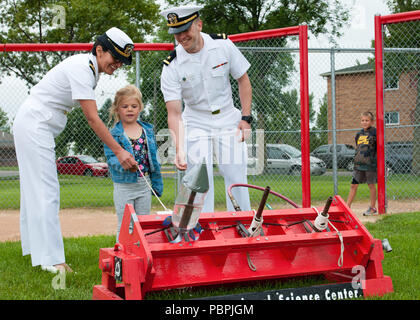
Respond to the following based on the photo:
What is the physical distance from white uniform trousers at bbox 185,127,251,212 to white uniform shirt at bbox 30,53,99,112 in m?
0.95

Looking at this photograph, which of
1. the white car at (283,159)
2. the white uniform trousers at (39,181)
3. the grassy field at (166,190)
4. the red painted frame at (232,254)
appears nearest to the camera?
the red painted frame at (232,254)

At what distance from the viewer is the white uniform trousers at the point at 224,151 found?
4453 millimetres

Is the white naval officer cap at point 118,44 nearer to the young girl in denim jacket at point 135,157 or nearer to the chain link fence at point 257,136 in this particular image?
the young girl in denim jacket at point 135,157

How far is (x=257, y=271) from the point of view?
3150 millimetres

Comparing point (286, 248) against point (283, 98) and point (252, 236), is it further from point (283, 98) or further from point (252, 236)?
point (283, 98)

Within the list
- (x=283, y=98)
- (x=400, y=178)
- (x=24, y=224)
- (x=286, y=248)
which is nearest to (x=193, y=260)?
(x=286, y=248)

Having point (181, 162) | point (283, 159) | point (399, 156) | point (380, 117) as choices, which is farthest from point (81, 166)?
point (399, 156)

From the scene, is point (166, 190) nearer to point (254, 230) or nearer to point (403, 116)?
point (403, 116)

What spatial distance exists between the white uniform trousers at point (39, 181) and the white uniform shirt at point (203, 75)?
1.04 metres

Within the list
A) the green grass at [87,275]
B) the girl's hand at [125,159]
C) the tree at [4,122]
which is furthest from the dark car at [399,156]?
the girl's hand at [125,159]

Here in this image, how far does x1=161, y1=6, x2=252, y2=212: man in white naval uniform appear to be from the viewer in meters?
4.41

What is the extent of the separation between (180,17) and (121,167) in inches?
52.4

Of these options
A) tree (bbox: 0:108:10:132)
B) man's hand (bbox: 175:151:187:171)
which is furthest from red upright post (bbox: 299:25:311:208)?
tree (bbox: 0:108:10:132)
